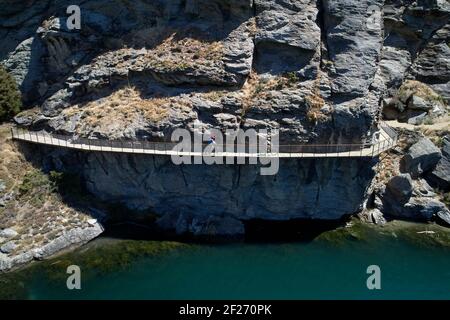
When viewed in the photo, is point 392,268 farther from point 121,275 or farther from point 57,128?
point 57,128

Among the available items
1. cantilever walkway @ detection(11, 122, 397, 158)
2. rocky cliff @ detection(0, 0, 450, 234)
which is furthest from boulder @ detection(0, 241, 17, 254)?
cantilever walkway @ detection(11, 122, 397, 158)

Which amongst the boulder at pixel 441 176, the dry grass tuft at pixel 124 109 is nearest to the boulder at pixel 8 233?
the dry grass tuft at pixel 124 109

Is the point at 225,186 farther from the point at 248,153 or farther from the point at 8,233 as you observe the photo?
the point at 8,233

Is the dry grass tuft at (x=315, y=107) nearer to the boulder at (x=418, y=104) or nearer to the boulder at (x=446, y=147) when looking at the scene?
the boulder at (x=446, y=147)

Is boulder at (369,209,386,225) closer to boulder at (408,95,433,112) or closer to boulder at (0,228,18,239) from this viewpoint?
boulder at (408,95,433,112)

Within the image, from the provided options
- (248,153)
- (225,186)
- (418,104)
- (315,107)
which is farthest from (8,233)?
(418,104)

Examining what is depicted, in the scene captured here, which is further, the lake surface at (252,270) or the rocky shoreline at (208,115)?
the rocky shoreline at (208,115)

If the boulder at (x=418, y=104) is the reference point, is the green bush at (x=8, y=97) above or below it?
above
